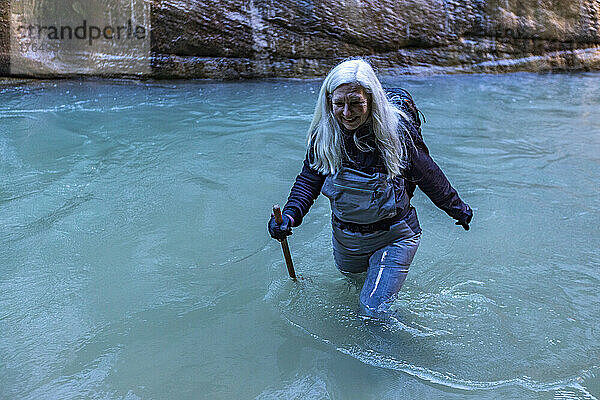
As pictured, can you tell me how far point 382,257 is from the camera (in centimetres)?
282

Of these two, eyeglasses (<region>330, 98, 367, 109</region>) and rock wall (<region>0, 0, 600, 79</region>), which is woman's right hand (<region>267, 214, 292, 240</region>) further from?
rock wall (<region>0, 0, 600, 79</region>)

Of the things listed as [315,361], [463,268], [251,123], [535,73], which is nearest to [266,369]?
[315,361]

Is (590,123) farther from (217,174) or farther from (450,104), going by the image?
(217,174)

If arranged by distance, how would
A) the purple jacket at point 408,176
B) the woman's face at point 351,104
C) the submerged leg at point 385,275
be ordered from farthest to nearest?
the submerged leg at point 385,275, the purple jacket at point 408,176, the woman's face at point 351,104

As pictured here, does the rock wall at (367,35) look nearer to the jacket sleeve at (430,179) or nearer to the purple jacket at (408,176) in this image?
the purple jacket at (408,176)

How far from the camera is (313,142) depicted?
275 cm

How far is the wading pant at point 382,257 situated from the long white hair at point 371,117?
325 mm

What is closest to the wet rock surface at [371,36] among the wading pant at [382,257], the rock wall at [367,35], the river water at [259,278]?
the rock wall at [367,35]

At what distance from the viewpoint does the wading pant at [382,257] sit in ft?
9.16

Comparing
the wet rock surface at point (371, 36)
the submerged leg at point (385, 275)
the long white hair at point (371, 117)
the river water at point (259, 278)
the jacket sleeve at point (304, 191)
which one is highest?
the wet rock surface at point (371, 36)

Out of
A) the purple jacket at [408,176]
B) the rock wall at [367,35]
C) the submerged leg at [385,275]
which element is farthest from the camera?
the rock wall at [367,35]

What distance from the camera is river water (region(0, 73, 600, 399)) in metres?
2.71

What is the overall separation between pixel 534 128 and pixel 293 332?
455 centimetres

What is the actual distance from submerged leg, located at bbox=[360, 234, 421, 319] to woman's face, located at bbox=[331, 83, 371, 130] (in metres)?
0.62
